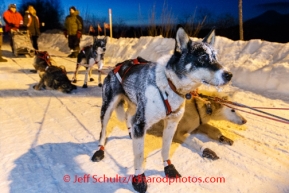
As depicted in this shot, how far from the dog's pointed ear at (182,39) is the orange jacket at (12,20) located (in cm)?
922

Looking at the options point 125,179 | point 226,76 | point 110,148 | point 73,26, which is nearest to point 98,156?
point 110,148

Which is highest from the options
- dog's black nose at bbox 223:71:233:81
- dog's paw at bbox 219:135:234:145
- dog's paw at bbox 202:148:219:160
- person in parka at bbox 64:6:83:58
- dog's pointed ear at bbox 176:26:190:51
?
person in parka at bbox 64:6:83:58

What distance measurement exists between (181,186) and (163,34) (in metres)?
8.03

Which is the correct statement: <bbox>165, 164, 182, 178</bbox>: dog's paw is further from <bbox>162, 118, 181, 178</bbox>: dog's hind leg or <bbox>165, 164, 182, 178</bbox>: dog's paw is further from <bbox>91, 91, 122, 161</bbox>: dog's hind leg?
<bbox>91, 91, 122, 161</bbox>: dog's hind leg

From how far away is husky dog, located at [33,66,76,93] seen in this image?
19.2ft

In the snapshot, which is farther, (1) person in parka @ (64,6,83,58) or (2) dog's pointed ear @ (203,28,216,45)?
(1) person in parka @ (64,6,83,58)

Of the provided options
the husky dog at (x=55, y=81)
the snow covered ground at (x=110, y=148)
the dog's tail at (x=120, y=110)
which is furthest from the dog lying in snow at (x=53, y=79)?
the dog's tail at (x=120, y=110)

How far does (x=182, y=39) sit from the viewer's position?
2.08 metres

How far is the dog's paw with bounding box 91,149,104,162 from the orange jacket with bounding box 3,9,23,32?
8.45 m

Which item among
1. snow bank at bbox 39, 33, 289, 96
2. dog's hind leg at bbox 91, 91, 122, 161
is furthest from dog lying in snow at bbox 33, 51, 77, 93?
dog's hind leg at bbox 91, 91, 122, 161

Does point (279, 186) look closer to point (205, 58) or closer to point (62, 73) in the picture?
point (205, 58)

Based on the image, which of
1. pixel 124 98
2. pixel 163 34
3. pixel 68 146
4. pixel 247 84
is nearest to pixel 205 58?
pixel 124 98

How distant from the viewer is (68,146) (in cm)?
329

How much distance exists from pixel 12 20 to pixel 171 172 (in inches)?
373
